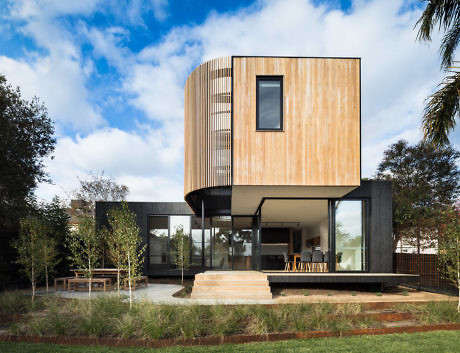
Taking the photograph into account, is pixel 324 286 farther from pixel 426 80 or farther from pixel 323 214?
pixel 426 80

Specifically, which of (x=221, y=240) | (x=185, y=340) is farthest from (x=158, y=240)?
(x=185, y=340)

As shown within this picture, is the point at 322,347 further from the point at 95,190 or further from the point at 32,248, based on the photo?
the point at 95,190

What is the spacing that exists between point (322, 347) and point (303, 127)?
5766 mm

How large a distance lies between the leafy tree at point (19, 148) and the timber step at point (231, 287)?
21.8ft

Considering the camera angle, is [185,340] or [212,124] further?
[212,124]

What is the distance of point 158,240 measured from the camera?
1534 centimetres

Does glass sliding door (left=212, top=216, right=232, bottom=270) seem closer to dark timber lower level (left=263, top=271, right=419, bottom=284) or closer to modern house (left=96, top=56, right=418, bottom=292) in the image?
modern house (left=96, top=56, right=418, bottom=292)

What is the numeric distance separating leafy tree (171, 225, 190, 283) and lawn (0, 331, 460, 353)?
771 cm

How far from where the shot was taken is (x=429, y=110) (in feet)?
24.7

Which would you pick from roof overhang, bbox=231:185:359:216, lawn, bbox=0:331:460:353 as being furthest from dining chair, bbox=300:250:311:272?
lawn, bbox=0:331:460:353

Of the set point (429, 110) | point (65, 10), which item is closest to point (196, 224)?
point (65, 10)

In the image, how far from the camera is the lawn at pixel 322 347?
15.2 feet

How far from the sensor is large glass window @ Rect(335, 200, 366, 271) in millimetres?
11203

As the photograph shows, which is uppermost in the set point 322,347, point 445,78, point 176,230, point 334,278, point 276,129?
point 445,78
